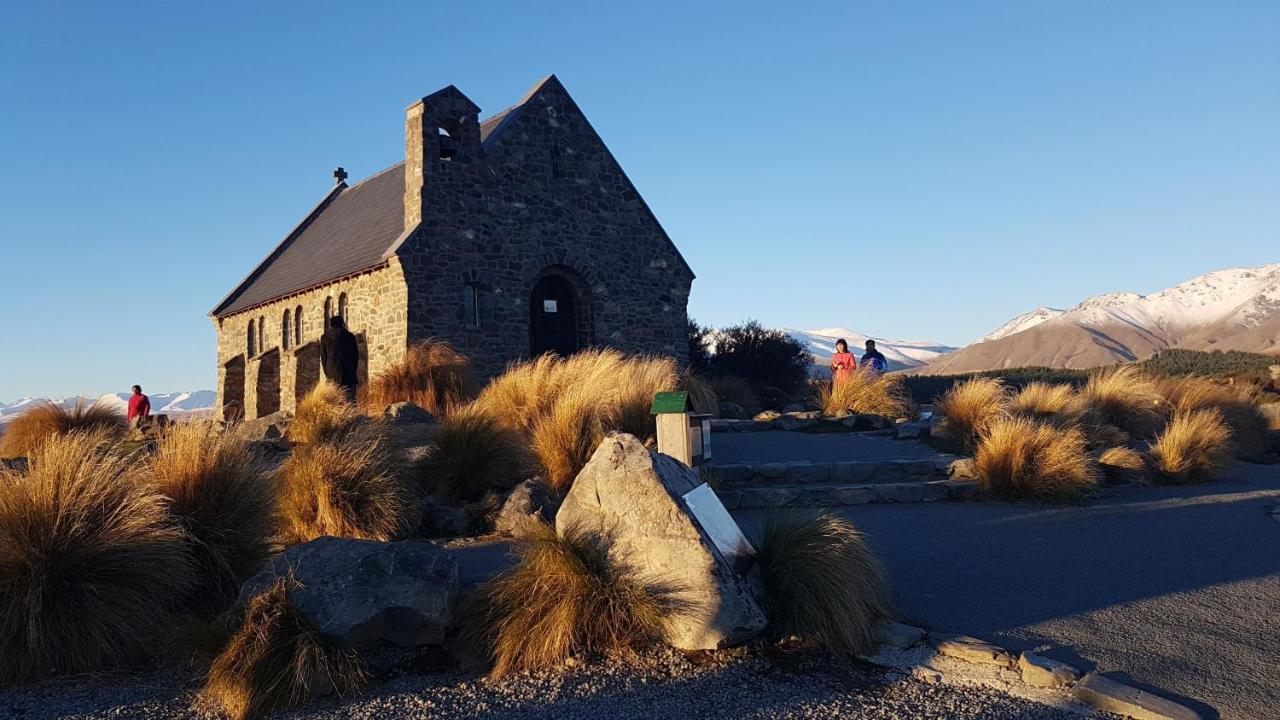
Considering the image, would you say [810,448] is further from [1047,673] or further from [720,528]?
[1047,673]

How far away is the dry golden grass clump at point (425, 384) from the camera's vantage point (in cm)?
1407

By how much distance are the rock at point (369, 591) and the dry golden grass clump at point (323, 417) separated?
3.94 meters

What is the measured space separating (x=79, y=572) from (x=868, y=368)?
48.2 feet

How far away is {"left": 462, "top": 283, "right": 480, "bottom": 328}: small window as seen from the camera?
1869cm

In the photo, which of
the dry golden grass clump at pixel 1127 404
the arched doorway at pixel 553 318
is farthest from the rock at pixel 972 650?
the arched doorway at pixel 553 318

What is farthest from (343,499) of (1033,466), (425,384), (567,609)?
(425,384)

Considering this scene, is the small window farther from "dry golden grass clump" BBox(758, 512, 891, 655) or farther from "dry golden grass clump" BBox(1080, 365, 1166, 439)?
"dry golden grass clump" BBox(758, 512, 891, 655)

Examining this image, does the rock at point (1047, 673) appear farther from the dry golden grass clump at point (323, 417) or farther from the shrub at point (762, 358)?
the shrub at point (762, 358)

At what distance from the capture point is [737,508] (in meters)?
8.91

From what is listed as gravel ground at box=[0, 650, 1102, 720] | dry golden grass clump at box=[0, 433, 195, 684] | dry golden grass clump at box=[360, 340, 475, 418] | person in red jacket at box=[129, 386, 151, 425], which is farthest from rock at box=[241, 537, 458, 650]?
person in red jacket at box=[129, 386, 151, 425]

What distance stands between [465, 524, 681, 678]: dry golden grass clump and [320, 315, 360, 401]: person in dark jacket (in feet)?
34.8

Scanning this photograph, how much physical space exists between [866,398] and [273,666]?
13.3 metres

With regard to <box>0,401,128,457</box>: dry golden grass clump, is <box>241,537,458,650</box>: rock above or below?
below

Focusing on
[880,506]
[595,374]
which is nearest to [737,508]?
[880,506]
